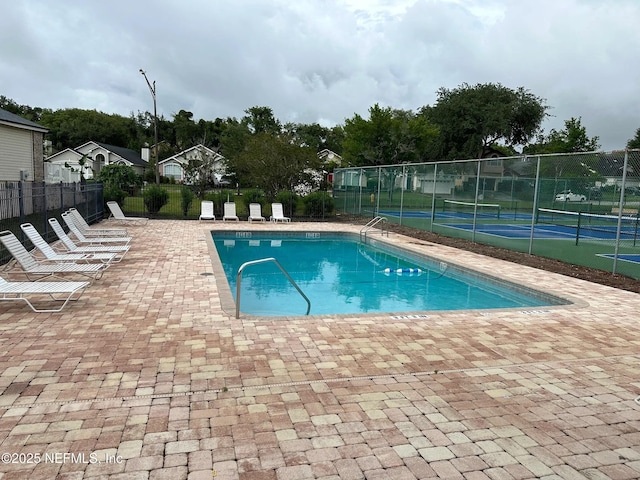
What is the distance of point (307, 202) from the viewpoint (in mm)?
21250

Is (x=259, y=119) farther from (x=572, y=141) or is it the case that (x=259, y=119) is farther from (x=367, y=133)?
(x=572, y=141)

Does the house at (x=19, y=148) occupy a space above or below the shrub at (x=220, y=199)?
above

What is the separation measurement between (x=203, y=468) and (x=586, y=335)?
15.4 feet

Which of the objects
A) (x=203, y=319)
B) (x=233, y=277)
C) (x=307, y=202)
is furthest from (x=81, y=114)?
(x=203, y=319)

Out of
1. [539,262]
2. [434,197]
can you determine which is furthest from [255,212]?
[539,262]

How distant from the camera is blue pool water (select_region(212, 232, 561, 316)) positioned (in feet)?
27.7

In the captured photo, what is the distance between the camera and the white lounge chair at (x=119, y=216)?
1680cm

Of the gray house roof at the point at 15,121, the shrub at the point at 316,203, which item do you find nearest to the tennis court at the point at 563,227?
the shrub at the point at 316,203

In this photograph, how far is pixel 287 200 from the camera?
2092cm

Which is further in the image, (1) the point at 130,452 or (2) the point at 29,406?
(2) the point at 29,406

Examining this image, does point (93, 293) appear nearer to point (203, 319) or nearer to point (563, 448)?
point (203, 319)

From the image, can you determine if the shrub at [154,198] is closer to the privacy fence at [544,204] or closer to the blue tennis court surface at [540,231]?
the privacy fence at [544,204]

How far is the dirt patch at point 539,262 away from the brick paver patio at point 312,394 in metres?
2.92

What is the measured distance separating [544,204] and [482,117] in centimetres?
3594
